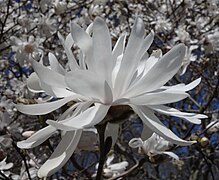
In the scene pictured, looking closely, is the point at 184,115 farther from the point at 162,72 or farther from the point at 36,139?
the point at 36,139

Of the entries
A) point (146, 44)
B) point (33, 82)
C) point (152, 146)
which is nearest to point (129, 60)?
point (146, 44)

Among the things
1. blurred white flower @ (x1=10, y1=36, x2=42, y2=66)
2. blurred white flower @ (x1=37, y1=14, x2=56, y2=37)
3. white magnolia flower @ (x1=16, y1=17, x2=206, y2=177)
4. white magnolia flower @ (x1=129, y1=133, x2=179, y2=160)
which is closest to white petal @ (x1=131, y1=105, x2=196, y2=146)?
white magnolia flower @ (x1=16, y1=17, x2=206, y2=177)

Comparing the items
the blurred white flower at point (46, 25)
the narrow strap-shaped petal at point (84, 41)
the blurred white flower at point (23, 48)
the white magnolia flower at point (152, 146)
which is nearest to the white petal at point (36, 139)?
the narrow strap-shaped petal at point (84, 41)

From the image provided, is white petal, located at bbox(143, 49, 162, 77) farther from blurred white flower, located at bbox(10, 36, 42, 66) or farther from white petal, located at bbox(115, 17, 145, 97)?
blurred white flower, located at bbox(10, 36, 42, 66)

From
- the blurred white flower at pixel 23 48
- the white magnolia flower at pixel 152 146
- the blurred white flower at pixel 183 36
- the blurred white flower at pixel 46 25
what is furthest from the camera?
the blurred white flower at pixel 183 36

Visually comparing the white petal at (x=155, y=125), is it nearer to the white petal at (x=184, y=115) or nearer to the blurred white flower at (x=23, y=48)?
the white petal at (x=184, y=115)

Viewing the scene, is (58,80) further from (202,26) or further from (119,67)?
(202,26)
